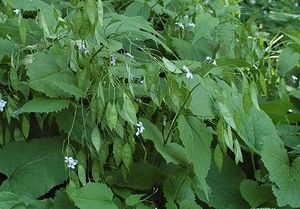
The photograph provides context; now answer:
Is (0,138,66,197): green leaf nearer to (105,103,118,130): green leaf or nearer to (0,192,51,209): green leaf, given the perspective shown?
(0,192,51,209): green leaf

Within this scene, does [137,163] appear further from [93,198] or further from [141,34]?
[141,34]

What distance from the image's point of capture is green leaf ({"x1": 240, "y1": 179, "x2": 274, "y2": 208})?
232 cm

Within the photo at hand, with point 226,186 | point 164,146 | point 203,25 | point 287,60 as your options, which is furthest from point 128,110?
point 287,60

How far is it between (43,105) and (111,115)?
30cm

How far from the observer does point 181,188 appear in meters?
2.21

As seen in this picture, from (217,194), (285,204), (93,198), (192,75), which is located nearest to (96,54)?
(192,75)

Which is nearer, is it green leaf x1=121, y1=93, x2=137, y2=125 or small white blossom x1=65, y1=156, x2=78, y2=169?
green leaf x1=121, y1=93, x2=137, y2=125

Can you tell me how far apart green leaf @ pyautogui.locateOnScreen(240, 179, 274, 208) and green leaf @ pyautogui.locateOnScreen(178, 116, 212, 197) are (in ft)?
1.14

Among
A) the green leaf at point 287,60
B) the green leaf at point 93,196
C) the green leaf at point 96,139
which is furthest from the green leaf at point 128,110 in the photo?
the green leaf at point 287,60

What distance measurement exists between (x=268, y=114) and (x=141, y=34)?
0.84m

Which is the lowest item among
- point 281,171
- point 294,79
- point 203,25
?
point 294,79

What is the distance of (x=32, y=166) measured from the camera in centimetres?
222

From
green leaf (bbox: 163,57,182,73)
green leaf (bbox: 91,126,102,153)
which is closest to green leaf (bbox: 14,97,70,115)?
green leaf (bbox: 91,126,102,153)

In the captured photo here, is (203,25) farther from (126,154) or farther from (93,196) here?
(93,196)
